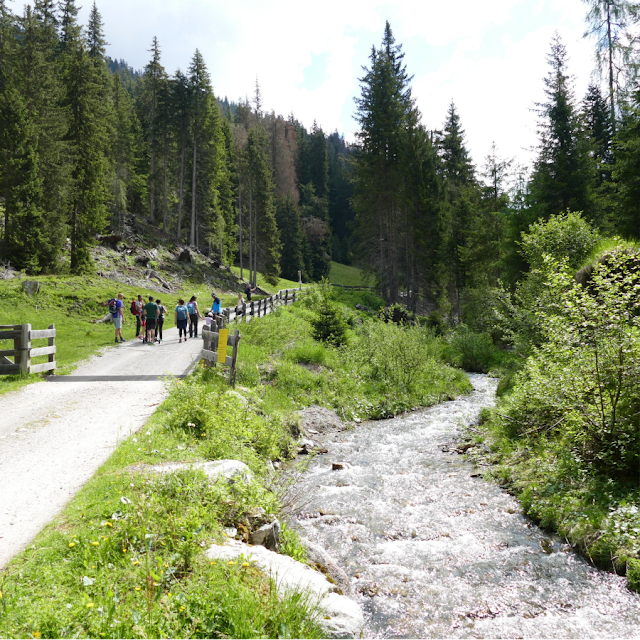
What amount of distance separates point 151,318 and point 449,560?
15736 mm

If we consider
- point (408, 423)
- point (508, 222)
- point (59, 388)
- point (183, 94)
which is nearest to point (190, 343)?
point (59, 388)

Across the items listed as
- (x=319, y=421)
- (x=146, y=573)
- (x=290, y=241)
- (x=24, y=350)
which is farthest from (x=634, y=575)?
(x=290, y=241)

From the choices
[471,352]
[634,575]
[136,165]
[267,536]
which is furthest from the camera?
[136,165]

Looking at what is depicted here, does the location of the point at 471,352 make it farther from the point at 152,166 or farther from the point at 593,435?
the point at 152,166

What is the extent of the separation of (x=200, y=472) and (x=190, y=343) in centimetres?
1425

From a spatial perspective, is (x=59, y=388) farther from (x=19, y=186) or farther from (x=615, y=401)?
(x=19, y=186)

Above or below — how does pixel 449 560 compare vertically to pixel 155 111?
below

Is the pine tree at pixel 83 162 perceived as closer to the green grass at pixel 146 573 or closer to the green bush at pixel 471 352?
the green bush at pixel 471 352

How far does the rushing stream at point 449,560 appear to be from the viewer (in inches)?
201

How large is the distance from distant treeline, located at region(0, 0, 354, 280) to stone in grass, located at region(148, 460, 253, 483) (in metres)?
24.8

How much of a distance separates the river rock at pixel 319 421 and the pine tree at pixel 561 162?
61.3 ft

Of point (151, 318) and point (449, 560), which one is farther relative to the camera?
point (151, 318)

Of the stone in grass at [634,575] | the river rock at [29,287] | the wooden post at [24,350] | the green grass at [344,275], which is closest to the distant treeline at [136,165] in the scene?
the green grass at [344,275]

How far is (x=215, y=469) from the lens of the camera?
20.8 feet
